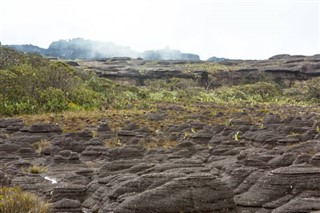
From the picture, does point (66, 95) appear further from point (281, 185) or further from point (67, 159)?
point (281, 185)

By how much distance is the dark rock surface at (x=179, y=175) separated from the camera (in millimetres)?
15938

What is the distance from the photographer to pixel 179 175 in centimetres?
1748

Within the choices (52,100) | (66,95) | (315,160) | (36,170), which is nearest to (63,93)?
(66,95)

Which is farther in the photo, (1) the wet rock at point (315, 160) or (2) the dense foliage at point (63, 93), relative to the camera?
(2) the dense foliage at point (63, 93)

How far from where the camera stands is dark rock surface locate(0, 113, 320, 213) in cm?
1594

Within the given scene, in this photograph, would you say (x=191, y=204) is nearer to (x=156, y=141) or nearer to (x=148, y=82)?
(x=156, y=141)

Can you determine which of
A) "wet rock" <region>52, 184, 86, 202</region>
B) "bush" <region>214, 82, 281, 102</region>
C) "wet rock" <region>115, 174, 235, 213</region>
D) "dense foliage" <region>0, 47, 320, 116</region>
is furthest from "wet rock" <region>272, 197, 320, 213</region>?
"bush" <region>214, 82, 281, 102</region>

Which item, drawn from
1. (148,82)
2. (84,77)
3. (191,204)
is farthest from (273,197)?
(148,82)

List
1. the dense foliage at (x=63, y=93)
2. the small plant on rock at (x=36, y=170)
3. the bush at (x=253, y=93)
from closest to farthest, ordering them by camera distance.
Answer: the small plant on rock at (x=36, y=170) < the dense foliage at (x=63, y=93) < the bush at (x=253, y=93)

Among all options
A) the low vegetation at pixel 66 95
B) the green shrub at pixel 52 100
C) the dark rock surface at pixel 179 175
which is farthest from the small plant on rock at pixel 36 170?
the green shrub at pixel 52 100

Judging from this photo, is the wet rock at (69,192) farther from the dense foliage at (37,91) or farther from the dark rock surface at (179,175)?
the dense foliage at (37,91)

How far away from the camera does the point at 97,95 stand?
85.1 meters

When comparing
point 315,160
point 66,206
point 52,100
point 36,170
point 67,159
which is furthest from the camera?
point 52,100

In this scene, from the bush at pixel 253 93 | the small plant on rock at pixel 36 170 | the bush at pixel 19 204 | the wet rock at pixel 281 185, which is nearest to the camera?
the bush at pixel 19 204
